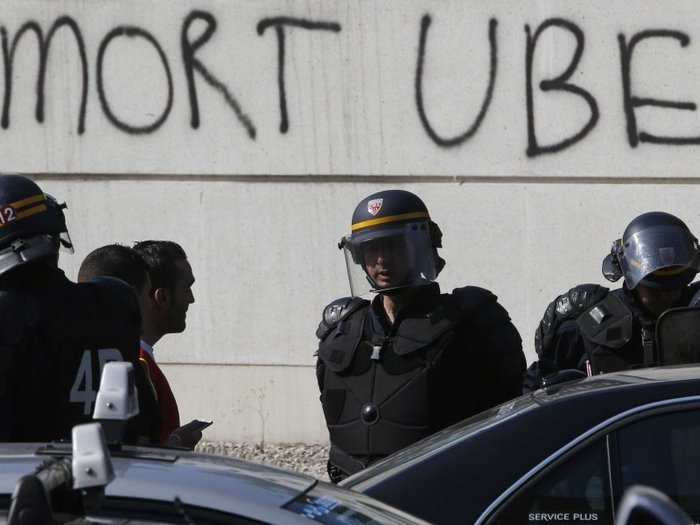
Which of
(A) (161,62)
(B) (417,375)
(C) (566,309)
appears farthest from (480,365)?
(A) (161,62)

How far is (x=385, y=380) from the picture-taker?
4168 millimetres

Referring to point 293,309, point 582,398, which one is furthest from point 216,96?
point 582,398

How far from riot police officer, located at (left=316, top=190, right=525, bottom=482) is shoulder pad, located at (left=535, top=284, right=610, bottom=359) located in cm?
55

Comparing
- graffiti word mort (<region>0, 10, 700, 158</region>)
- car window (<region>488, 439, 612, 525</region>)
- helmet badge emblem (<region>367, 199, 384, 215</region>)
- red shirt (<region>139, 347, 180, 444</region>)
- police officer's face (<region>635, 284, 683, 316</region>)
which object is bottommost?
car window (<region>488, 439, 612, 525</region>)

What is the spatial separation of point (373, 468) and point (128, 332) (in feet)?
2.28

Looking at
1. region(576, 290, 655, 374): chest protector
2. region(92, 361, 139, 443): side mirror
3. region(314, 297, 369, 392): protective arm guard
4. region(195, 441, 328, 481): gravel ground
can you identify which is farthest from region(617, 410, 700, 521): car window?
region(195, 441, 328, 481): gravel ground

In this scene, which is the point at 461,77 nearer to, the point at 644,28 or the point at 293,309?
the point at 644,28

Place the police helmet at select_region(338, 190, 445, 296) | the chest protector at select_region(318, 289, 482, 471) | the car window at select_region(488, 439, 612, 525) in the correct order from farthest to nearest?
the police helmet at select_region(338, 190, 445, 296) → the chest protector at select_region(318, 289, 482, 471) → the car window at select_region(488, 439, 612, 525)

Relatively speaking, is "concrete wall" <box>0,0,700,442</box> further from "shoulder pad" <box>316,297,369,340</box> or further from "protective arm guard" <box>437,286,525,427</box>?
"protective arm guard" <box>437,286,525,427</box>

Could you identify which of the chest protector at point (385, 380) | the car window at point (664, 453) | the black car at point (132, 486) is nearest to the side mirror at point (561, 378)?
the chest protector at point (385, 380)

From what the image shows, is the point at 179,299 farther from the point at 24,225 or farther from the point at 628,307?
the point at 628,307

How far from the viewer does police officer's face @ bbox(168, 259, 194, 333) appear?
15.3 ft

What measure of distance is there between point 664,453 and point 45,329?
1.47 meters

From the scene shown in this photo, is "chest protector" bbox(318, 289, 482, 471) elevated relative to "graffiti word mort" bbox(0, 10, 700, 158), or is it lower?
lower
